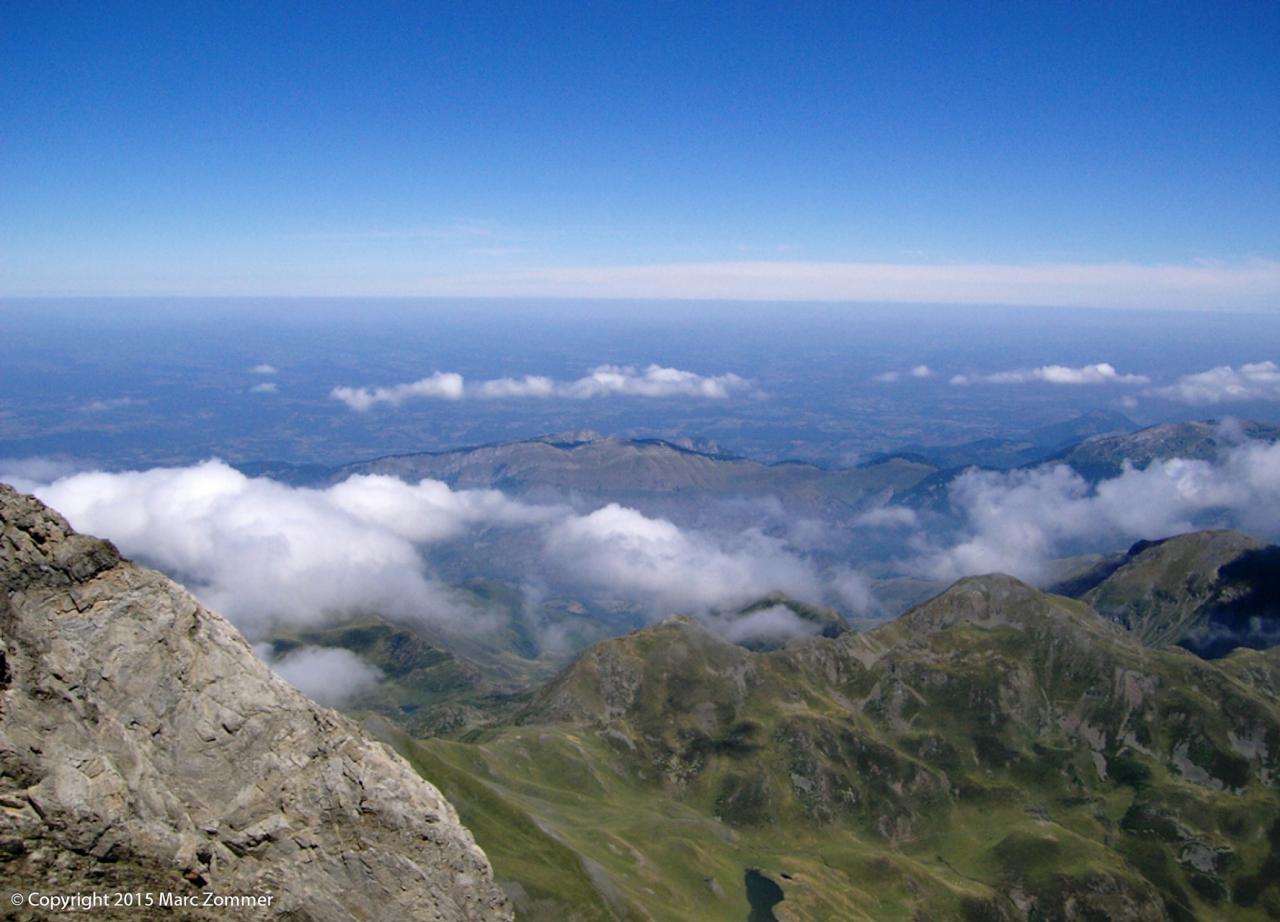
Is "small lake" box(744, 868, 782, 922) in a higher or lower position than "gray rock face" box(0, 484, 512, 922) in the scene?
lower

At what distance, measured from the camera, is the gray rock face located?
29250 millimetres

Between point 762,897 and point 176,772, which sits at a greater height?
point 176,772

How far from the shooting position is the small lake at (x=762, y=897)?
177000 mm

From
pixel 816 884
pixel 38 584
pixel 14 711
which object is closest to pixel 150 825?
pixel 14 711

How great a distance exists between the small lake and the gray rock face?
6192 inches

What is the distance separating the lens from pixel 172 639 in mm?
41031

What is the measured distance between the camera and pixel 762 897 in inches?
7402

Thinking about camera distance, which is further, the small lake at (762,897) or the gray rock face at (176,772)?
the small lake at (762,897)

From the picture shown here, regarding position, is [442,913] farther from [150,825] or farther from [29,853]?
[29,853]

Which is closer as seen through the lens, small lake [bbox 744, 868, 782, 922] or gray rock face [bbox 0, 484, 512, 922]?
gray rock face [bbox 0, 484, 512, 922]

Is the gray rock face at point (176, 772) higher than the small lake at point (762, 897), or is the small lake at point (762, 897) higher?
the gray rock face at point (176, 772)

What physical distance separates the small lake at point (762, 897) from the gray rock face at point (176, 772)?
157284mm

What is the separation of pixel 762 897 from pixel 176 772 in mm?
186639

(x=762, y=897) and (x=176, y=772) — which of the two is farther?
(x=762, y=897)
